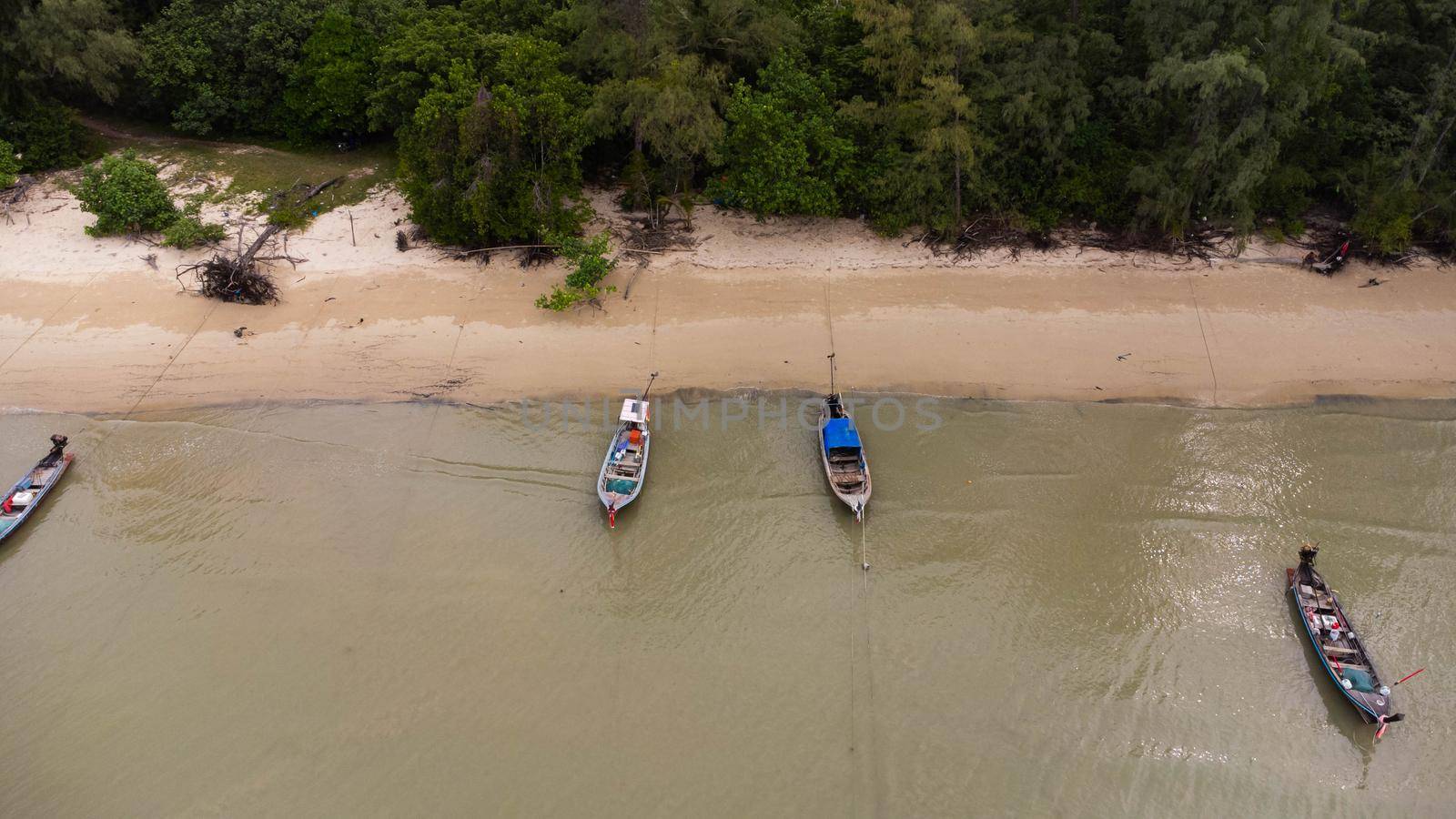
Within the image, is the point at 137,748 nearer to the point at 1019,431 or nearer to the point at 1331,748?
the point at 1019,431

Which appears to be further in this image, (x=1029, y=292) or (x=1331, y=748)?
(x=1029, y=292)

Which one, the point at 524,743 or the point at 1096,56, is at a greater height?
the point at 1096,56

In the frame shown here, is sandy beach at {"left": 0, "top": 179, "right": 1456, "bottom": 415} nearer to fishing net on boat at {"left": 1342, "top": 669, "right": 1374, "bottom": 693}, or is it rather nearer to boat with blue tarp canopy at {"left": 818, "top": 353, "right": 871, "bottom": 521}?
boat with blue tarp canopy at {"left": 818, "top": 353, "right": 871, "bottom": 521}

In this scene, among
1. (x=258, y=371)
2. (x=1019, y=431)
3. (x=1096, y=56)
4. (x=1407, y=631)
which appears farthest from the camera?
(x=1096, y=56)

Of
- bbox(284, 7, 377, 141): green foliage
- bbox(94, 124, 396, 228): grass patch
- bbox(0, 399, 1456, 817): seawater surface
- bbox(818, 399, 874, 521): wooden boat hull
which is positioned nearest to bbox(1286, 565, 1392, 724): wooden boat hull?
bbox(0, 399, 1456, 817): seawater surface

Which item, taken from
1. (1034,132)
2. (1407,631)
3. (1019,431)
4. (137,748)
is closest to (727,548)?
(1019,431)

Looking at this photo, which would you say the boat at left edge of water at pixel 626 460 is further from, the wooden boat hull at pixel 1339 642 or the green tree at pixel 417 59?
the wooden boat hull at pixel 1339 642
